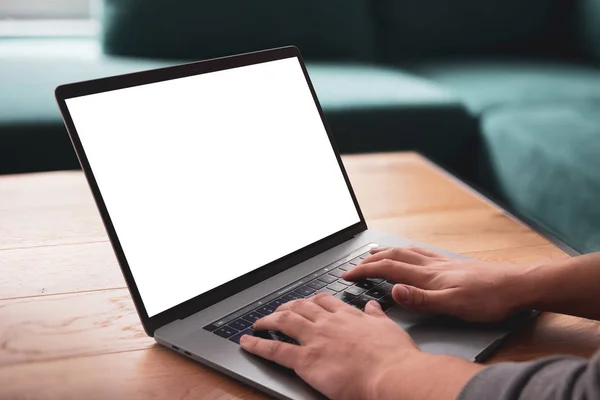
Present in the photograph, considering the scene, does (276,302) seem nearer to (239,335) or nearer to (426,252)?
(239,335)

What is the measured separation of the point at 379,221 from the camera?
3.59ft

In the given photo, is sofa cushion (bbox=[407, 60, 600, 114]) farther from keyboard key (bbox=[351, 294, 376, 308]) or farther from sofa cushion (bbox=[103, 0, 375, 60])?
keyboard key (bbox=[351, 294, 376, 308])

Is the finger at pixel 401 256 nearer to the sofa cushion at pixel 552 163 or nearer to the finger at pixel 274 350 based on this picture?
the finger at pixel 274 350

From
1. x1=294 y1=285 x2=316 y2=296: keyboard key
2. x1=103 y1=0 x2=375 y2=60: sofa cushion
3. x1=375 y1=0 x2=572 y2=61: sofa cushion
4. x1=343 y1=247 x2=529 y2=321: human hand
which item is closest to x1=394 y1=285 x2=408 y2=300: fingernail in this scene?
x1=343 y1=247 x2=529 y2=321: human hand

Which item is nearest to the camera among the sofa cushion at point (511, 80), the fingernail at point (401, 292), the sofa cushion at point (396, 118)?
the fingernail at point (401, 292)

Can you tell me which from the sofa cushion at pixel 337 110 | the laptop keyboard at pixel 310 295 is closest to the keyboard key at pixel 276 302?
the laptop keyboard at pixel 310 295

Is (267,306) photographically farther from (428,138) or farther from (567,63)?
(567,63)

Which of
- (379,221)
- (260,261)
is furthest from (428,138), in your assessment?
(260,261)

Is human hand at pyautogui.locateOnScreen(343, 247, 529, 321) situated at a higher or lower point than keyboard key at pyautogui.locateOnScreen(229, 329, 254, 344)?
lower

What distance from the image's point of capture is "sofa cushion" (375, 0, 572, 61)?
2654 mm

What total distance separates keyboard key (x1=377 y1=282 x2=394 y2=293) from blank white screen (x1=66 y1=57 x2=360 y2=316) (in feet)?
0.41

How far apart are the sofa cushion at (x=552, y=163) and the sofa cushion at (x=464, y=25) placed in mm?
659

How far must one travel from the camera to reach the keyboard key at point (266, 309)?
744 mm

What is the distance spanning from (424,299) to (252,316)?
170 mm
